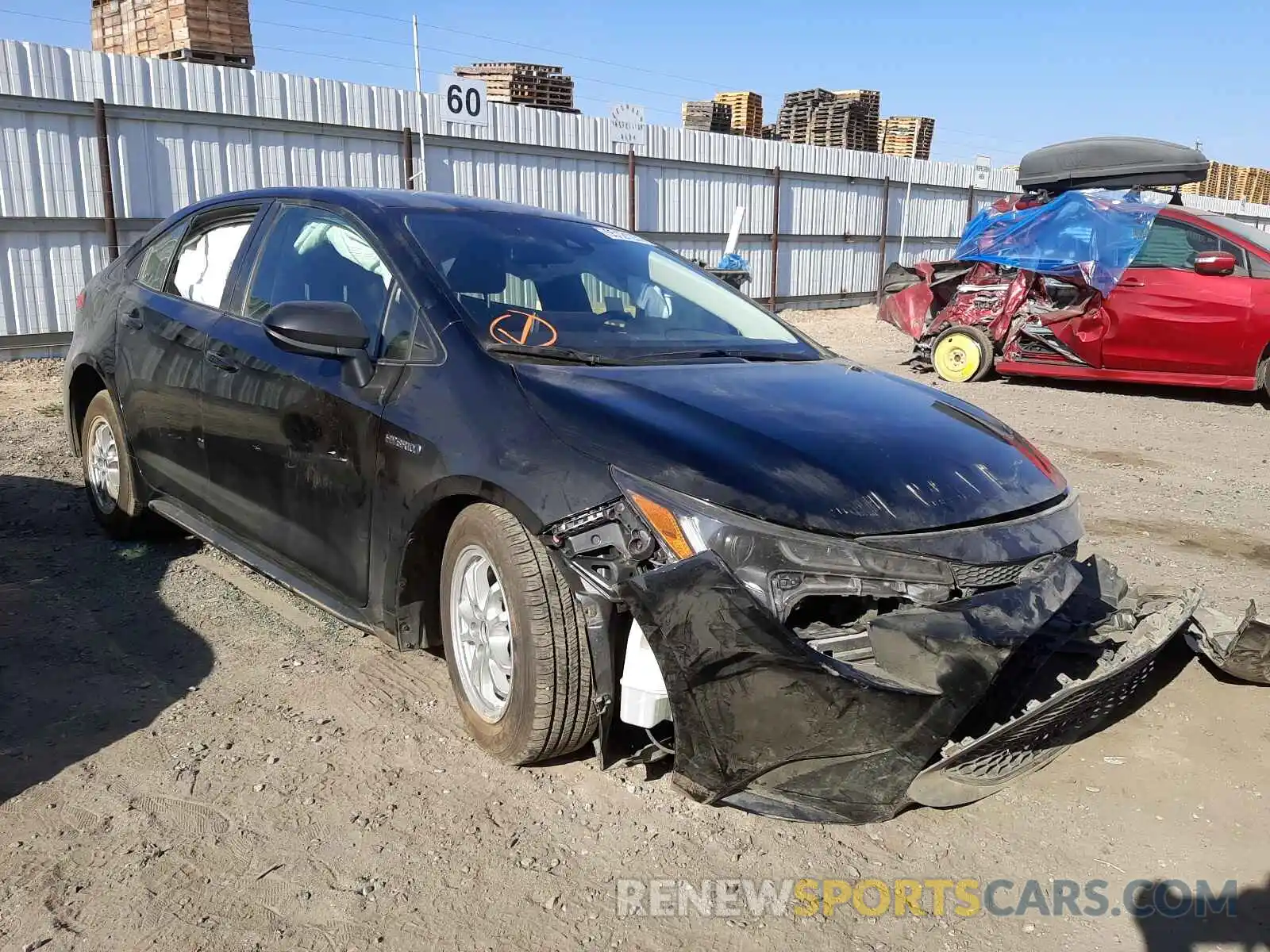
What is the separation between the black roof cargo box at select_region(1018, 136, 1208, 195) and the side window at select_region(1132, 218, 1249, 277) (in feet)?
5.39

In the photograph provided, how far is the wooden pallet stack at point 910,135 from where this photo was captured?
24031 millimetres

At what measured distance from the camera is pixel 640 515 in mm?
2336

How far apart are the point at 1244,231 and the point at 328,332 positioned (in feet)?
29.2

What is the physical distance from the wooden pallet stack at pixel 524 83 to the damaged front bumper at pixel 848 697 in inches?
607

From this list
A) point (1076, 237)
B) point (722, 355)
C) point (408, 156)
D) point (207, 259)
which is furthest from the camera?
point (408, 156)

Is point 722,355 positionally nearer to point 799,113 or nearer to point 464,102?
point 464,102

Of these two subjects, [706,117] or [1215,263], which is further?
[706,117]

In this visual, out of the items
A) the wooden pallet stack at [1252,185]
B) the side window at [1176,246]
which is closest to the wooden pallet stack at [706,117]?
the side window at [1176,246]

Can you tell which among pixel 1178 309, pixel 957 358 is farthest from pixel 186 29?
pixel 1178 309

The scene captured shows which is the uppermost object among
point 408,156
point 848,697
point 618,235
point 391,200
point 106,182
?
point 408,156

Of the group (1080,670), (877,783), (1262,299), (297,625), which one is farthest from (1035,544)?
(1262,299)

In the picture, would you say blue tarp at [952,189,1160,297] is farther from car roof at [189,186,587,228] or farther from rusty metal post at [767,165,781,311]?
rusty metal post at [767,165,781,311]

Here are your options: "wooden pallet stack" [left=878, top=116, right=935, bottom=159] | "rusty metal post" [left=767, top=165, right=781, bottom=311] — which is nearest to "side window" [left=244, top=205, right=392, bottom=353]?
"rusty metal post" [left=767, top=165, right=781, bottom=311]

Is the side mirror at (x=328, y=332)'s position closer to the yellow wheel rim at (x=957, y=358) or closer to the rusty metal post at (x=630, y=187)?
the yellow wheel rim at (x=957, y=358)
